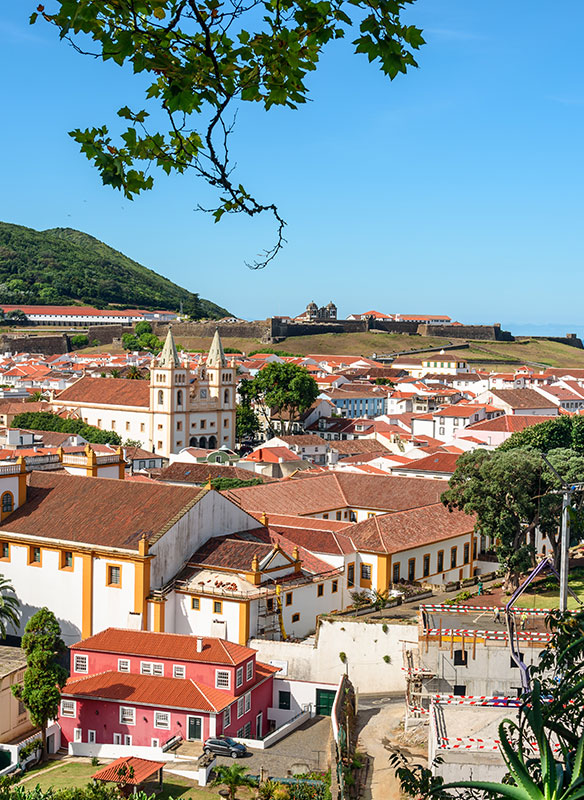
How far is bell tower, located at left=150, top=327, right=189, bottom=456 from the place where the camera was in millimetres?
68188

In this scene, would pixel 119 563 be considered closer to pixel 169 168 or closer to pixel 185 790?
pixel 185 790

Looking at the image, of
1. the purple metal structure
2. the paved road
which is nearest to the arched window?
the paved road

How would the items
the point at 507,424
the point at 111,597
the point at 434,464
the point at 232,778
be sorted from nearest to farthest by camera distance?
the point at 232,778 → the point at 111,597 → the point at 434,464 → the point at 507,424

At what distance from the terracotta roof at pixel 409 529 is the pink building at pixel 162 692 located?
834cm

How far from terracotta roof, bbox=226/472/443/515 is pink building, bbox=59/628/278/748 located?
41.8ft

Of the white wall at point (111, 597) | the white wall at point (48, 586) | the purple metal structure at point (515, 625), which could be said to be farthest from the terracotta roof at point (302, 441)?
the purple metal structure at point (515, 625)

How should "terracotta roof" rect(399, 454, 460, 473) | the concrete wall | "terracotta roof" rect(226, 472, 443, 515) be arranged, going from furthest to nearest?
"terracotta roof" rect(399, 454, 460, 473) → "terracotta roof" rect(226, 472, 443, 515) → the concrete wall

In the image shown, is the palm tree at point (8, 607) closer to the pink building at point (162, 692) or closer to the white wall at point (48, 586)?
the white wall at point (48, 586)

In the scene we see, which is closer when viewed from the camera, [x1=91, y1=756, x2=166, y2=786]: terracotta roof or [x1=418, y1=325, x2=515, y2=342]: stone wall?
[x1=91, y1=756, x2=166, y2=786]: terracotta roof

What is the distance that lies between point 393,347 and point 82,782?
123 metres

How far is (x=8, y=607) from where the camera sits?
2769 centimetres

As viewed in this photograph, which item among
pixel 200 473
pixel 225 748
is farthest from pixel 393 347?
pixel 225 748

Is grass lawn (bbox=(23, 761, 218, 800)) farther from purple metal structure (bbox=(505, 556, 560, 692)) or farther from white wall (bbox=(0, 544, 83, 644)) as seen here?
white wall (bbox=(0, 544, 83, 644))

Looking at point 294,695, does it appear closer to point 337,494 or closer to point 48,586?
point 48,586
